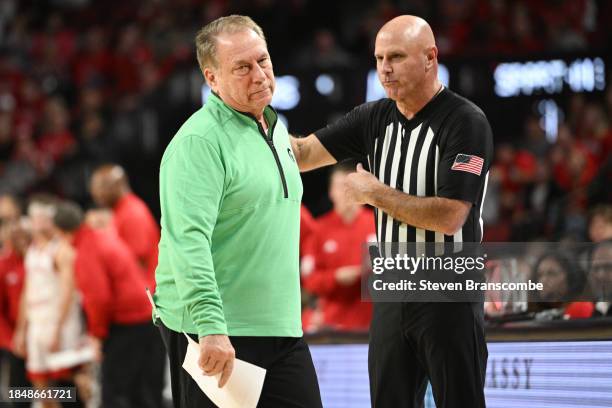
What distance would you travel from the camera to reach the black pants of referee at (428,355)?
402cm

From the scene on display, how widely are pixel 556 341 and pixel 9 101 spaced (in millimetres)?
13862

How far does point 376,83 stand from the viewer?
1159 cm

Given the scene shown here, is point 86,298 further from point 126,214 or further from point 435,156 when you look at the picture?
point 435,156

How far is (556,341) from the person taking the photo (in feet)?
16.1

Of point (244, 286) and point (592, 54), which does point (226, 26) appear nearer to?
point (244, 286)

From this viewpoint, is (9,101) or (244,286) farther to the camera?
(9,101)

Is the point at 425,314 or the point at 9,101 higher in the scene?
the point at 9,101

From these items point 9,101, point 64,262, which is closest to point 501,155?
point 64,262

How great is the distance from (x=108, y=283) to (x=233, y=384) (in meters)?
4.56

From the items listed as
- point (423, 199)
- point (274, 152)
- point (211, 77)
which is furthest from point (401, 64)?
point (211, 77)

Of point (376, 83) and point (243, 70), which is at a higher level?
point (376, 83)

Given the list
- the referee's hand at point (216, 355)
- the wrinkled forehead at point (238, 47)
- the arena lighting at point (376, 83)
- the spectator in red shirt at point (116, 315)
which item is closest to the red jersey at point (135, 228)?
the spectator in red shirt at point (116, 315)

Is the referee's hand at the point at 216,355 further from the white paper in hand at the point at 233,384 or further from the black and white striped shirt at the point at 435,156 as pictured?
the black and white striped shirt at the point at 435,156

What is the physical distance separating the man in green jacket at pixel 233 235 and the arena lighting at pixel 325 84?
8214 millimetres
